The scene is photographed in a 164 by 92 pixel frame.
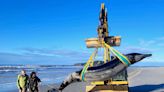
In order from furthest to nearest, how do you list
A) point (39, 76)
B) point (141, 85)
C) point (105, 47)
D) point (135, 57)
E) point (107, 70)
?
point (39, 76)
point (141, 85)
point (105, 47)
point (135, 57)
point (107, 70)

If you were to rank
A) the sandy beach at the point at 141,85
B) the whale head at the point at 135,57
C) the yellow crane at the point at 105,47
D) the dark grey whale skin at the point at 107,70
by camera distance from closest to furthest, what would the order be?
the dark grey whale skin at the point at 107,70 < the whale head at the point at 135,57 < the yellow crane at the point at 105,47 < the sandy beach at the point at 141,85

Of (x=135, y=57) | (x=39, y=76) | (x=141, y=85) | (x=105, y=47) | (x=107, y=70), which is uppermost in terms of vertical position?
(x=39, y=76)

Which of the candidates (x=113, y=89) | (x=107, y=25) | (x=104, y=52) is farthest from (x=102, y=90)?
(x=107, y=25)

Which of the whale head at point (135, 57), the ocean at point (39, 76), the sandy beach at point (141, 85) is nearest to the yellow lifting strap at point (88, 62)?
the whale head at point (135, 57)

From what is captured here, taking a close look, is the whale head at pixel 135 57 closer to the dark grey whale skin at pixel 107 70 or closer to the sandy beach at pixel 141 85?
the dark grey whale skin at pixel 107 70

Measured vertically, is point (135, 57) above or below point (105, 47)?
below

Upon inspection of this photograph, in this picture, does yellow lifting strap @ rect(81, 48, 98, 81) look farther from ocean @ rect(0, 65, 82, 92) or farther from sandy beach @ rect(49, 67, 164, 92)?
ocean @ rect(0, 65, 82, 92)

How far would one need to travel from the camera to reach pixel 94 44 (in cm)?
1458

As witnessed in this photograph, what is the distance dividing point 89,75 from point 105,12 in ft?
13.5

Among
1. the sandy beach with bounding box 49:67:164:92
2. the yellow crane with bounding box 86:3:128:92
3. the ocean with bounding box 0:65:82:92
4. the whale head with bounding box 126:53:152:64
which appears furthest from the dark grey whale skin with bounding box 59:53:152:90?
the ocean with bounding box 0:65:82:92

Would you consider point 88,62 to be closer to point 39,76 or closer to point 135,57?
point 135,57

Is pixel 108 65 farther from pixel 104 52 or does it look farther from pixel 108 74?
pixel 104 52

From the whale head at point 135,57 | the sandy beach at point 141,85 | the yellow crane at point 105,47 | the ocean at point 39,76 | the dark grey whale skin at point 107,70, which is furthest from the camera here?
the ocean at point 39,76

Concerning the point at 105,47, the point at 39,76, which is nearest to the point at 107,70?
the point at 105,47
